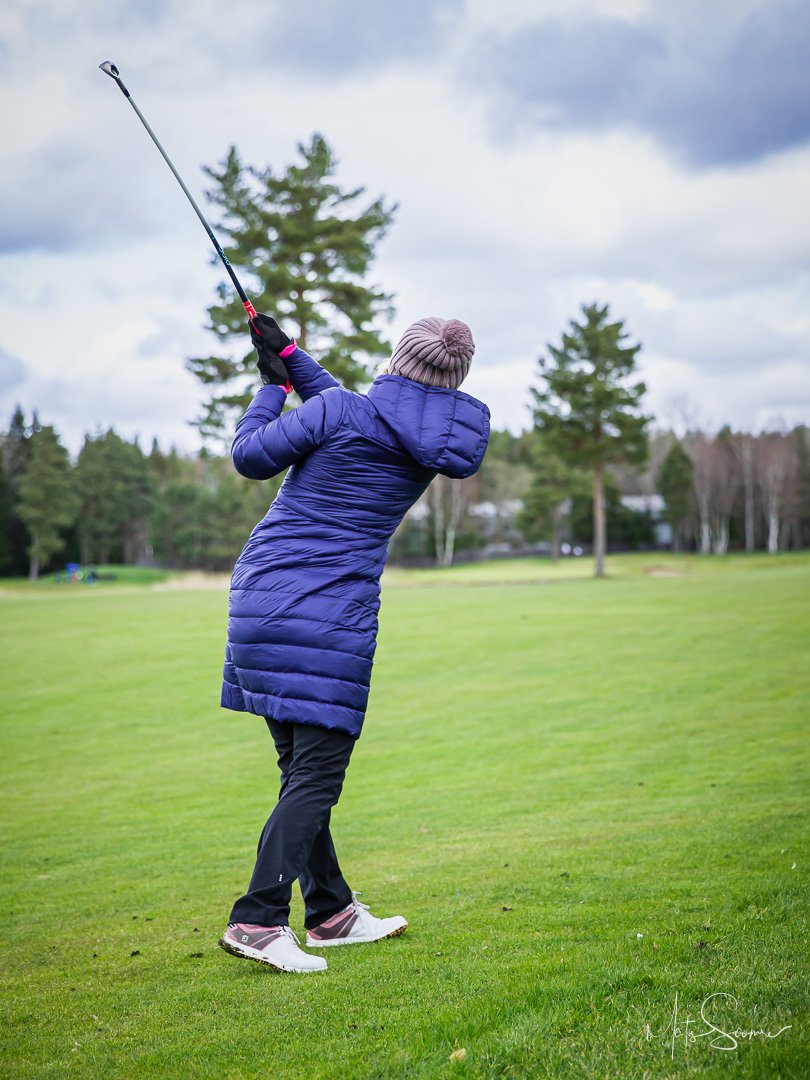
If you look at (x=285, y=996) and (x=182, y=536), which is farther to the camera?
(x=182, y=536)

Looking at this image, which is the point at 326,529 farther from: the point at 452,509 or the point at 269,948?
the point at 452,509

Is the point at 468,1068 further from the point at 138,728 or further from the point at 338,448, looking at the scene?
the point at 138,728

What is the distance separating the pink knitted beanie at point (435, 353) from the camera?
169 inches

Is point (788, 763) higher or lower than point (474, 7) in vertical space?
→ lower

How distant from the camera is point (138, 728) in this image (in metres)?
14.3

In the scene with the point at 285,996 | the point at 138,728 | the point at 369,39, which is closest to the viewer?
the point at 285,996

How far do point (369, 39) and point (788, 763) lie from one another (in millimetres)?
16617

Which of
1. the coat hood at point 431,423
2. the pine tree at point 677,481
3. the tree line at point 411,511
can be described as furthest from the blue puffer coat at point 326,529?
the pine tree at point 677,481

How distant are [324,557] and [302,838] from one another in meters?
1.24

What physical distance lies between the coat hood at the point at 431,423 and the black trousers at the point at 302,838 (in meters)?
1.33

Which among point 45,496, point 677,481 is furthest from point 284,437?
point 677,481

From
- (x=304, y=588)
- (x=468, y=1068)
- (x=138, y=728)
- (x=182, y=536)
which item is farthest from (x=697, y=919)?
(x=182, y=536)

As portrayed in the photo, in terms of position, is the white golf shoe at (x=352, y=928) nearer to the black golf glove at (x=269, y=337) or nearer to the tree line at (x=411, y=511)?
the black golf glove at (x=269, y=337)
